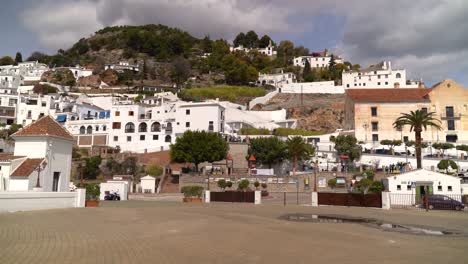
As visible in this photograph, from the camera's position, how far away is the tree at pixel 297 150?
53569 millimetres

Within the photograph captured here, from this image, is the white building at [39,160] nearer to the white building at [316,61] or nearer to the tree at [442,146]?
the tree at [442,146]

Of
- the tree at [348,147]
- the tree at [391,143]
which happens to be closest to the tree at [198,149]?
the tree at [348,147]

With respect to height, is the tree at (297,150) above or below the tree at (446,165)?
above

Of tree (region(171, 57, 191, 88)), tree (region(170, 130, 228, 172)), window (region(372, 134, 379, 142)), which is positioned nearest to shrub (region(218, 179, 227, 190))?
tree (region(170, 130, 228, 172))

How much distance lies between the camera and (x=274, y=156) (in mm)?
56312

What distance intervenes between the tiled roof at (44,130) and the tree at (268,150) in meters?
30.9

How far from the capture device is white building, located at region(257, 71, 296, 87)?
111688mm

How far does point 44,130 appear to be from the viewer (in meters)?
30.0

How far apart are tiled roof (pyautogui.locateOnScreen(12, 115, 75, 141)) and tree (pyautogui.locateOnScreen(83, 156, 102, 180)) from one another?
27.5 m

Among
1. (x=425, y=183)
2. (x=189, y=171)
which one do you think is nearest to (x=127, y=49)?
(x=189, y=171)

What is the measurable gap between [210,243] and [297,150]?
4249 centimetres

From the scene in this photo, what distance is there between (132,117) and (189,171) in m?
18.6

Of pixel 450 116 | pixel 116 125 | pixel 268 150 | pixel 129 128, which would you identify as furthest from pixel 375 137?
pixel 116 125

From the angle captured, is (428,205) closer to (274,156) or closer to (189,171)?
(274,156)
